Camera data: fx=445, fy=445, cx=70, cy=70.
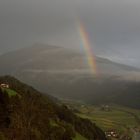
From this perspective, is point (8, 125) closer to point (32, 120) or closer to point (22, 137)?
point (22, 137)

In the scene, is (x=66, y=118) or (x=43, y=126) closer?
(x=43, y=126)

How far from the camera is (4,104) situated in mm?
92938

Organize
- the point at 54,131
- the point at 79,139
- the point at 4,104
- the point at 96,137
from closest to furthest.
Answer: the point at 4,104, the point at 54,131, the point at 79,139, the point at 96,137

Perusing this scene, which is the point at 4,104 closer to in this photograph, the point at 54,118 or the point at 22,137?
the point at 22,137

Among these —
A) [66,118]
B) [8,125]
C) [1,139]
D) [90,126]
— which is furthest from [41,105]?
[1,139]

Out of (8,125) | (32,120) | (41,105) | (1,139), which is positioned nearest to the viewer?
(1,139)

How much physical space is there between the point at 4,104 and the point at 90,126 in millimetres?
80309

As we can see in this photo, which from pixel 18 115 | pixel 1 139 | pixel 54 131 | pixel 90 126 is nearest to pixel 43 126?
pixel 54 131

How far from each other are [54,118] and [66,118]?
2291 centimetres

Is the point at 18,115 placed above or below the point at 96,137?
above

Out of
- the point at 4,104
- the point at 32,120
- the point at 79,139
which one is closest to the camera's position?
the point at 4,104

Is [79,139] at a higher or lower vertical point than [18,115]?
lower

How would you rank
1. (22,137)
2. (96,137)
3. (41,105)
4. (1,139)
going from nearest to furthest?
(1,139) → (22,137) → (41,105) → (96,137)

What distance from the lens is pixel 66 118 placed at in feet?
530
